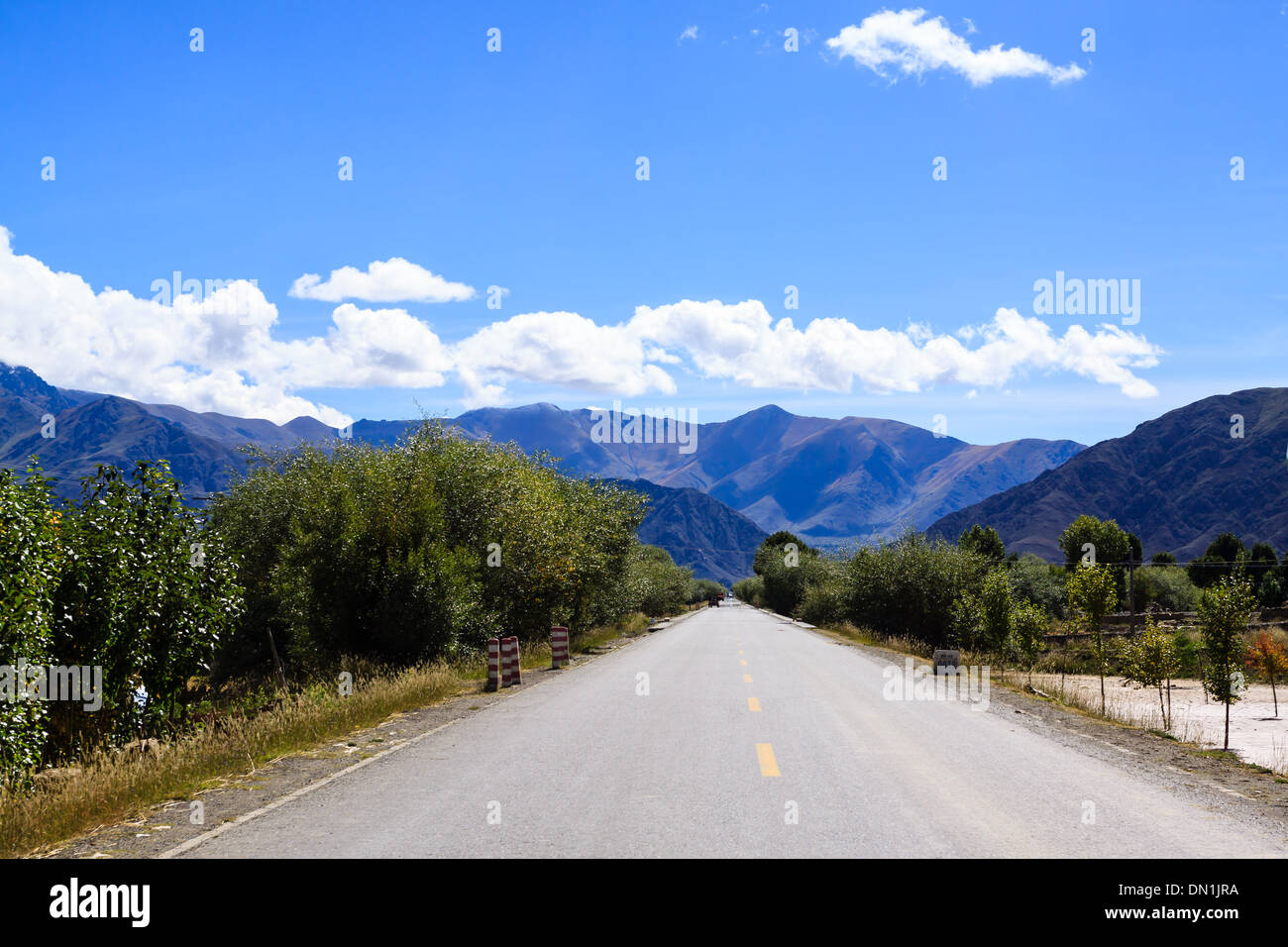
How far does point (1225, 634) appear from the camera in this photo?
14305mm

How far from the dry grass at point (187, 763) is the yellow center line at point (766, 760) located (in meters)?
5.92

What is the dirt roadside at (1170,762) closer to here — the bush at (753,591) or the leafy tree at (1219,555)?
the leafy tree at (1219,555)

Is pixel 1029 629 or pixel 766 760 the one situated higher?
pixel 766 760

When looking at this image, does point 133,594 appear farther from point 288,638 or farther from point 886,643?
point 886,643

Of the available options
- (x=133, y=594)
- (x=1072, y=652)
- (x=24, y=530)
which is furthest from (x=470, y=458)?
(x=1072, y=652)

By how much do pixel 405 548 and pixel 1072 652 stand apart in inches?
1459

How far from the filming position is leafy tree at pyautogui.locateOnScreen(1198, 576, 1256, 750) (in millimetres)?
14039

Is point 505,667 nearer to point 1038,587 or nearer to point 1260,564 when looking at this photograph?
point 1038,587

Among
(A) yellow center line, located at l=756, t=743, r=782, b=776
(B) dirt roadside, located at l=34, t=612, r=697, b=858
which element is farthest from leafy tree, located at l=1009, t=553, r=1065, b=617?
(B) dirt roadside, located at l=34, t=612, r=697, b=858

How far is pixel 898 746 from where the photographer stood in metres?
11.3

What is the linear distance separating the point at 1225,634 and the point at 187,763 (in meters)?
15.4

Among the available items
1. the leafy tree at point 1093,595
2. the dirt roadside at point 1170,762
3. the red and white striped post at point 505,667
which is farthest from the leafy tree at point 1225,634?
the red and white striped post at point 505,667

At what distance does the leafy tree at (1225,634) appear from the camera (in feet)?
46.1

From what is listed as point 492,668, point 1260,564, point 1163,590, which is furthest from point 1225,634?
point 1260,564
